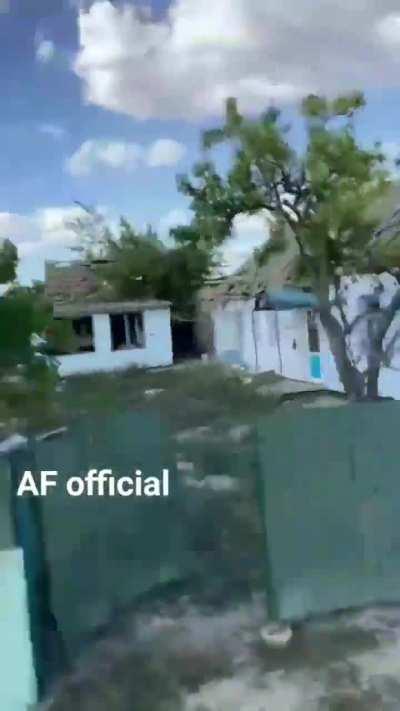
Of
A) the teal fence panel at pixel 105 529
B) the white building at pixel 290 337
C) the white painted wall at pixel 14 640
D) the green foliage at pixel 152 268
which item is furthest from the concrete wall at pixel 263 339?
the white painted wall at pixel 14 640

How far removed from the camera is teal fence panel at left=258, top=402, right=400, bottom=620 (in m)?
1.84

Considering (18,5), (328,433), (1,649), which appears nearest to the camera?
(1,649)

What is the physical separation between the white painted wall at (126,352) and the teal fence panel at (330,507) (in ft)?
1.16

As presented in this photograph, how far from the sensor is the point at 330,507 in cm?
190

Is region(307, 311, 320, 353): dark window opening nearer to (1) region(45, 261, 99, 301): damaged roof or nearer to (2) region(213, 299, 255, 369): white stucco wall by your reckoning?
(2) region(213, 299, 255, 369): white stucco wall

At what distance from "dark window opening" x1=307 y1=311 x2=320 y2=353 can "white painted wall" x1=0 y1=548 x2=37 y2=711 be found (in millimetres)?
964

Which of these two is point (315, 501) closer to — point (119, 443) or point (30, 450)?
point (119, 443)

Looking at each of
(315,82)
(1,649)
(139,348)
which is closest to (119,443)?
(139,348)

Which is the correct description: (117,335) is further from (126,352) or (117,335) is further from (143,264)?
(143,264)

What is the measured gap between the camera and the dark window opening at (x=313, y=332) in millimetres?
1905

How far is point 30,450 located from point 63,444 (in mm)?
87

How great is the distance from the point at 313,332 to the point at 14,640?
113cm

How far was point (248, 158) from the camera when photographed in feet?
5.86

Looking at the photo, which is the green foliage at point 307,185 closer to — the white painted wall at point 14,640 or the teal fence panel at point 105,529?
the teal fence panel at point 105,529
